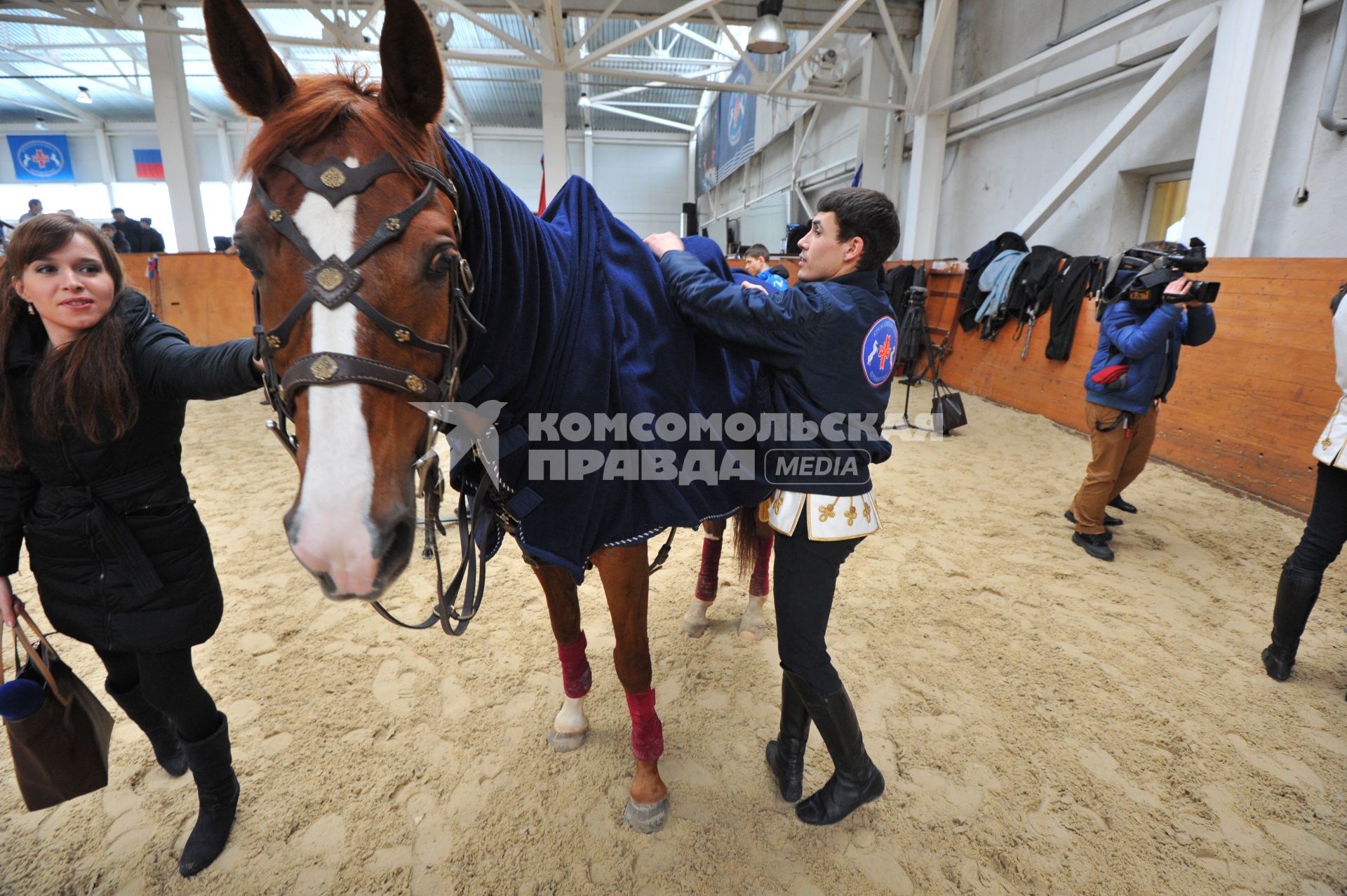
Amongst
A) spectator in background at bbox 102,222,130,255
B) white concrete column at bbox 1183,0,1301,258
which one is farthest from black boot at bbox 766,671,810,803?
spectator in background at bbox 102,222,130,255

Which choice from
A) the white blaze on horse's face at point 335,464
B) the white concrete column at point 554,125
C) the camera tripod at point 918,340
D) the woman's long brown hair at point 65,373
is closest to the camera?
the white blaze on horse's face at point 335,464

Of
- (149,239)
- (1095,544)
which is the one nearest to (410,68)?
(1095,544)

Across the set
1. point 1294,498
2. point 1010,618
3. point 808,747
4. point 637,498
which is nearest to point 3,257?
point 637,498

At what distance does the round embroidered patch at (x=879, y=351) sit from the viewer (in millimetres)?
1276

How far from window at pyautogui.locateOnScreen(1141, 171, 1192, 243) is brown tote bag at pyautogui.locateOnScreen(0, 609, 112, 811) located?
7.20 m

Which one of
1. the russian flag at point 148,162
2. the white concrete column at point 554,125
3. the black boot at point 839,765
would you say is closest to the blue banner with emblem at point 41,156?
the russian flag at point 148,162

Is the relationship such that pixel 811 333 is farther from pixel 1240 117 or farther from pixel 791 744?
pixel 1240 117

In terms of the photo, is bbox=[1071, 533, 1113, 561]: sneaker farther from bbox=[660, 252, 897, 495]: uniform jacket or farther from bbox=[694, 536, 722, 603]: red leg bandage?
bbox=[660, 252, 897, 495]: uniform jacket

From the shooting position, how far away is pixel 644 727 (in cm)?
161

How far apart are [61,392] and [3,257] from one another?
0.35 m

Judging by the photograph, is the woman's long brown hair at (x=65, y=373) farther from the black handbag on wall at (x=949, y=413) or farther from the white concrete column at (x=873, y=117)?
the white concrete column at (x=873, y=117)

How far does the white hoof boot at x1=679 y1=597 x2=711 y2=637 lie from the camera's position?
2461mm

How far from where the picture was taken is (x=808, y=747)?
73.5 inches

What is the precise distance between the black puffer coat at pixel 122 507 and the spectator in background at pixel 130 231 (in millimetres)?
10726
